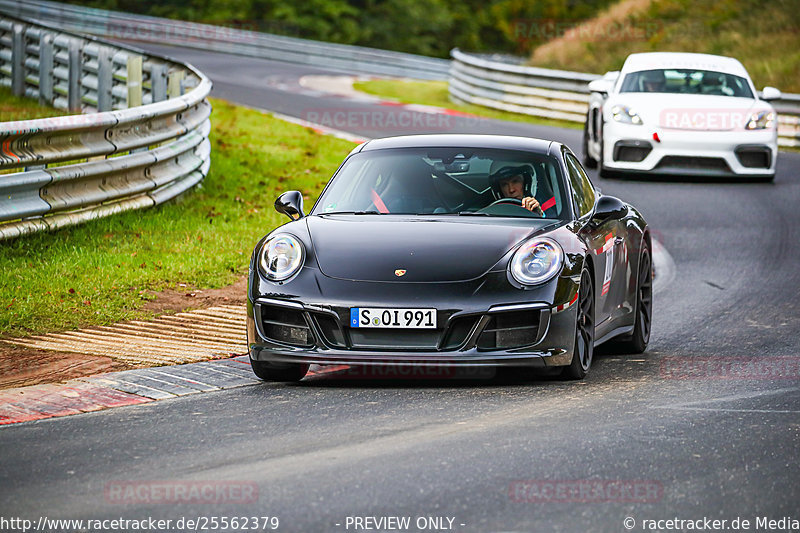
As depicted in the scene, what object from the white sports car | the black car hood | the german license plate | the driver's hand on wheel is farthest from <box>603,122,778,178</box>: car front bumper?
the german license plate

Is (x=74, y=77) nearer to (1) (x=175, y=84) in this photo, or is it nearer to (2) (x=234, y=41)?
(1) (x=175, y=84)

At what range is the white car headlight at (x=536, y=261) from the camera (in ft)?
22.4

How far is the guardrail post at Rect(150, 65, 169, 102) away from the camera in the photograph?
16.7 metres

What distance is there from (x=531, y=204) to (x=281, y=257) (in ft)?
5.10

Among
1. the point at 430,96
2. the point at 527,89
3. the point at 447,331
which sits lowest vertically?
the point at 430,96

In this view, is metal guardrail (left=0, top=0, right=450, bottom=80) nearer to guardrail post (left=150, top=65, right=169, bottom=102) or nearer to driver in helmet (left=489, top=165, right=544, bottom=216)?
guardrail post (left=150, top=65, right=169, bottom=102)

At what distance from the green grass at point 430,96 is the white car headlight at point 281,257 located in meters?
19.2

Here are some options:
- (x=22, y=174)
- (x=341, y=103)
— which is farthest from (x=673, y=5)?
(x=22, y=174)

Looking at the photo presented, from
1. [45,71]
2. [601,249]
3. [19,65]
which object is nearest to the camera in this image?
[601,249]

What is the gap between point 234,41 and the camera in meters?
44.0
